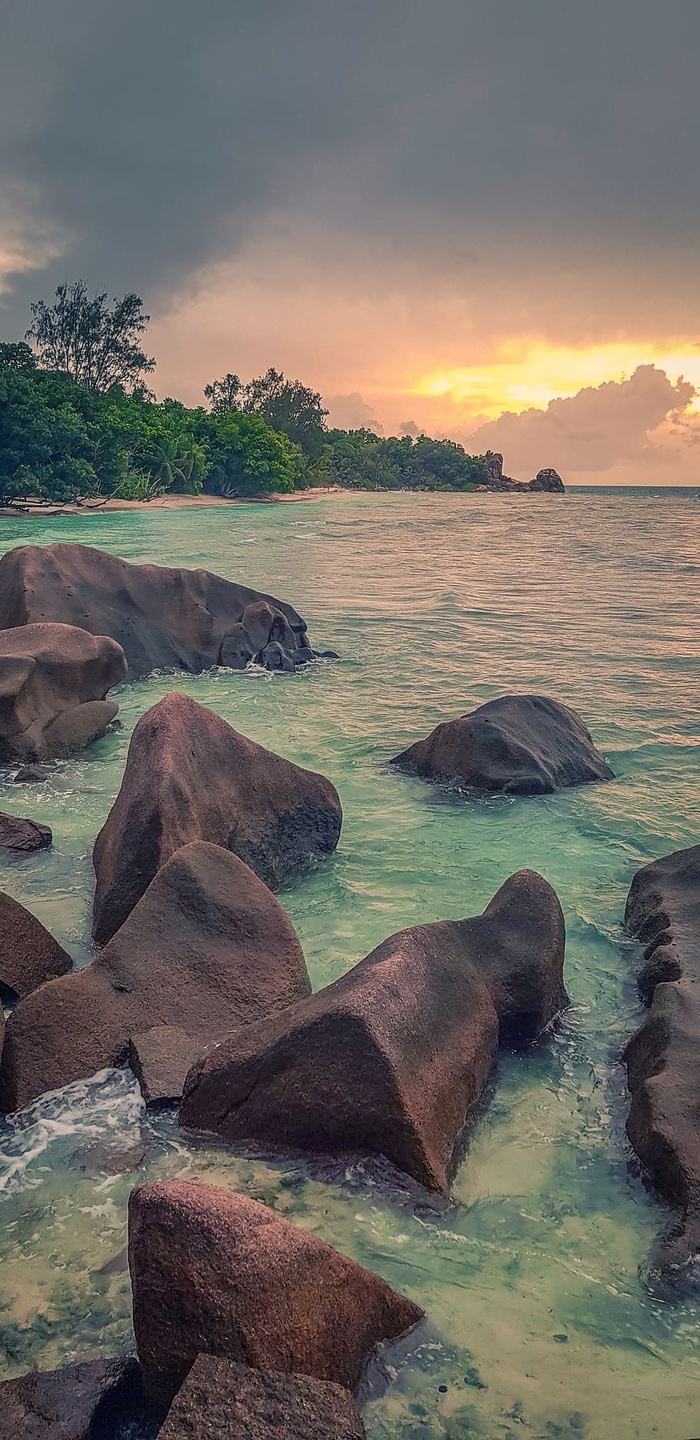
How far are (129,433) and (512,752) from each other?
57.0 meters

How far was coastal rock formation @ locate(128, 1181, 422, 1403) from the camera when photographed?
2410 millimetres

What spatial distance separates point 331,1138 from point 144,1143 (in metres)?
0.72

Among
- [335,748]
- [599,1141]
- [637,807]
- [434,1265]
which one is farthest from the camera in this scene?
[335,748]

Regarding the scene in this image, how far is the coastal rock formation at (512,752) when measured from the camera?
8.26m

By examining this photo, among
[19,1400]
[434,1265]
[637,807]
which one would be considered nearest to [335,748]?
[637,807]

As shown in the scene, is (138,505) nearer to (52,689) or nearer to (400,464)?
(52,689)

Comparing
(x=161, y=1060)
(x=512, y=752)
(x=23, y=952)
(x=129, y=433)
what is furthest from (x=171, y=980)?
(x=129, y=433)

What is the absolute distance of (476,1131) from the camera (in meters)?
3.85

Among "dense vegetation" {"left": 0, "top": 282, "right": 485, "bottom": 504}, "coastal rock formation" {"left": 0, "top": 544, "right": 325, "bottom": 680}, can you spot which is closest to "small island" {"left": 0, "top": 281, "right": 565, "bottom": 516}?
"dense vegetation" {"left": 0, "top": 282, "right": 485, "bottom": 504}

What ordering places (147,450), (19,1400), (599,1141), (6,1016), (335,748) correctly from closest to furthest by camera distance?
(19,1400)
(599,1141)
(6,1016)
(335,748)
(147,450)

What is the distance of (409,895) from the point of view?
634cm

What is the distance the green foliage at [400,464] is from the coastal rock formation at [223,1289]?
119587 millimetres

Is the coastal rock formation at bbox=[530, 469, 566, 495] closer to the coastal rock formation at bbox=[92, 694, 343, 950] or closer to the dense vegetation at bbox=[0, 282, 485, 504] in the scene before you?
the dense vegetation at bbox=[0, 282, 485, 504]

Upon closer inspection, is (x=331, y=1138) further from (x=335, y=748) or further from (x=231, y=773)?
(x=335, y=748)
